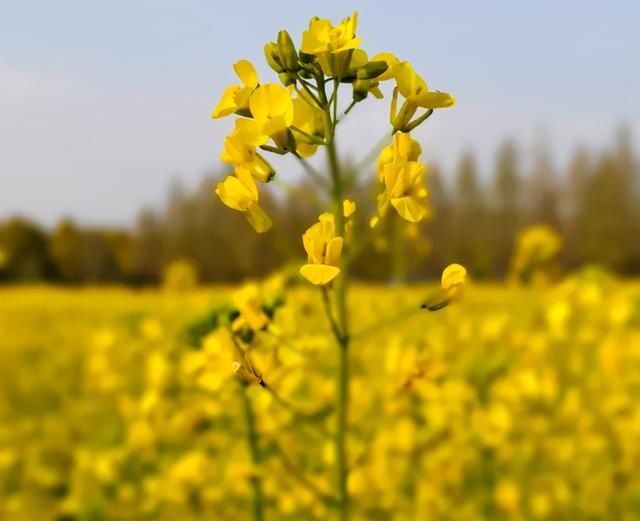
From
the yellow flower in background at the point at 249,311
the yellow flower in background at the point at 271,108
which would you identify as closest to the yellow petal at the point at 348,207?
the yellow flower in background at the point at 271,108

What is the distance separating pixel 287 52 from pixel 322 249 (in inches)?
8.0

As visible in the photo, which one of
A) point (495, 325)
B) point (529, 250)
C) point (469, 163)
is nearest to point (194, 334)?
point (495, 325)

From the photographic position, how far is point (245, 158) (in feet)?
2.94

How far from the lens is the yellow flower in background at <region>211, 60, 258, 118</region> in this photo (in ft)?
2.86

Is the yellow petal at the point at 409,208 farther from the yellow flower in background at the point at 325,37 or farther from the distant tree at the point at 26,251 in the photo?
the distant tree at the point at 26,251

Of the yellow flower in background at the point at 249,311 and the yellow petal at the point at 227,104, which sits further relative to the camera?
the yellow flower in background at the point at 249,311

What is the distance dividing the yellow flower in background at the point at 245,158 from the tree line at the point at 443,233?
17306 mm

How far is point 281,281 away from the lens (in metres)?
1.48

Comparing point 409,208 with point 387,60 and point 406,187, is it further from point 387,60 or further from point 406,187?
point 387,60

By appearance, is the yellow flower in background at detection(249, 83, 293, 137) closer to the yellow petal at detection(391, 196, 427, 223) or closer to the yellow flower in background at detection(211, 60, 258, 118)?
the yellow flower in background at detection(211, 60, 258, 118)

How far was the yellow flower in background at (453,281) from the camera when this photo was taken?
92 centimetres

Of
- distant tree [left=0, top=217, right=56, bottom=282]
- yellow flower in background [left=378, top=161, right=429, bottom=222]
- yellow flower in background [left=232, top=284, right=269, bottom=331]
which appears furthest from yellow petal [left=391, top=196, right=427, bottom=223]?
distant tree [left=0, top=217, right=56, bottom=282]

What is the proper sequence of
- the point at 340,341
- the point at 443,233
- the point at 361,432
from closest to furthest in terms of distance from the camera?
the point at 340,341
the point at 361,432
the point at 443,233

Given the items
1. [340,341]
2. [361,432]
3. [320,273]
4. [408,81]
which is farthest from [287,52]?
[361,432]
